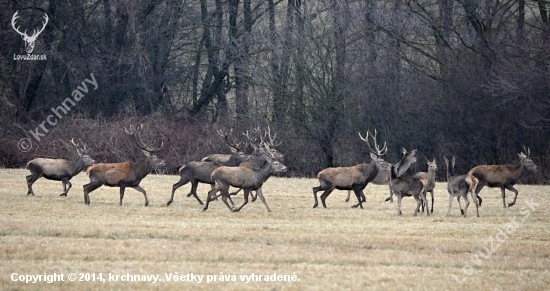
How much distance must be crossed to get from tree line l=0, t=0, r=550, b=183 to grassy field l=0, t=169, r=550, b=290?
10.4 meters

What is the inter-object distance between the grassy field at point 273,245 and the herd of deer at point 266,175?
48cm

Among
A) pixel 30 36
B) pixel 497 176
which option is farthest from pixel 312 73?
pixel 497 176

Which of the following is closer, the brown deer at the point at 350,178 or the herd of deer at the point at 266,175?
the herd of deer at the point at 266,175

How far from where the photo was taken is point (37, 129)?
3325 cm

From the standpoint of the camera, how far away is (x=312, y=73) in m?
33.3

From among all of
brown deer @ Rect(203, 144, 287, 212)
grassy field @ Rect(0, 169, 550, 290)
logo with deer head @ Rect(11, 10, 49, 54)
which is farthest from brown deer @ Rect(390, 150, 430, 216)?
logo with deer head @ Rect(11, 10, 49, 54)

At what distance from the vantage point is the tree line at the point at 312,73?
2986 centimetres

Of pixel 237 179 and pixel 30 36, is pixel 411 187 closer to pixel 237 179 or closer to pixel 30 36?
pixel 237 179

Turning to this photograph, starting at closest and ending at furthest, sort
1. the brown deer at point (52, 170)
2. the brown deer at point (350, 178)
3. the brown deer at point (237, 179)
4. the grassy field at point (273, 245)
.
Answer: the grassy field at point (273, 245) < the brown deer at point (237, 179) < the brown deer at point (350, 178) < the brown deer at point (52, 170)

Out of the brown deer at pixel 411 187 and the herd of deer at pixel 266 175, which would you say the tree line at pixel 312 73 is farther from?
the brown deer at pixel 411 187

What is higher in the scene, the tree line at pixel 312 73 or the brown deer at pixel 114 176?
the tree line at pixel 312 73

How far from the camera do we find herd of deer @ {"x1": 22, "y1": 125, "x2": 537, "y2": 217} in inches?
688

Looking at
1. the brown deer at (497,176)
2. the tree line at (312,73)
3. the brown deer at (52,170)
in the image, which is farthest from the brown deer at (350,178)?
the tree line at (312,73)

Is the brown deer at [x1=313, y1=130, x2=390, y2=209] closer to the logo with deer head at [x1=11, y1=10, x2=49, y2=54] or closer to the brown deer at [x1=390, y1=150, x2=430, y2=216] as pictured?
the brown deer at [x1=390, y1=150, x2=430, y2=216]
